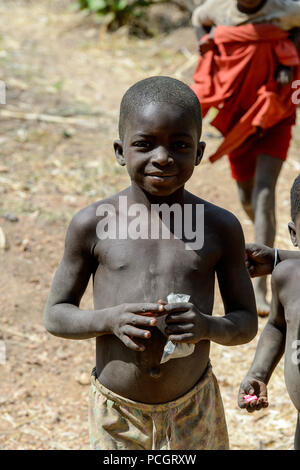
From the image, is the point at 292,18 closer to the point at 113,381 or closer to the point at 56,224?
the point at 56,224

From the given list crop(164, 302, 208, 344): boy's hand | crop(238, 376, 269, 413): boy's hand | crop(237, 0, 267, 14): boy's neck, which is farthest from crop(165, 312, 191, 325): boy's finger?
crop(237, 0, 267, 14): boy's neck

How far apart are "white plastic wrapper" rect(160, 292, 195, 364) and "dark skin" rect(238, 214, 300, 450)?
35 cm

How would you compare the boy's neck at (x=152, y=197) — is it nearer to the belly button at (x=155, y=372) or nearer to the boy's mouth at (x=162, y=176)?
the boy's mouth at (x=162, y=176)

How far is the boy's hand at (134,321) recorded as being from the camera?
74.0 inches

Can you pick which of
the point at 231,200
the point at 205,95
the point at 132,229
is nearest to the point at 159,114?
the point at 132,229

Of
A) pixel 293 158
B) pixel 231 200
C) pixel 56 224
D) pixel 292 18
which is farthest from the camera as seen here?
pixel 293 158

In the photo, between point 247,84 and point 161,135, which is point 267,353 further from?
point 247,84

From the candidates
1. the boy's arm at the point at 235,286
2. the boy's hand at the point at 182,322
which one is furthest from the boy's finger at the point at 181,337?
the boy's arm at the point at 235,286

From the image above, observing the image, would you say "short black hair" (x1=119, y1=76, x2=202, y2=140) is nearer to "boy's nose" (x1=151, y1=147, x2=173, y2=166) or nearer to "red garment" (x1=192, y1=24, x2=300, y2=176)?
"boy's nose" (x1=151, y1=147, x2=173, y2=166)

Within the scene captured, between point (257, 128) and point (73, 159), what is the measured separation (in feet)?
8.67

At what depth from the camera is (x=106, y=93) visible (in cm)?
823

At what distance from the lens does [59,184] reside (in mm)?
5848

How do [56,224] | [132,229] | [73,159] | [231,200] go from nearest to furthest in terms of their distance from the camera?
[132,229]
[56,224]
[231,200]
[73,159]

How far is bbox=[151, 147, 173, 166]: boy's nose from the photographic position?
6.38 ft
